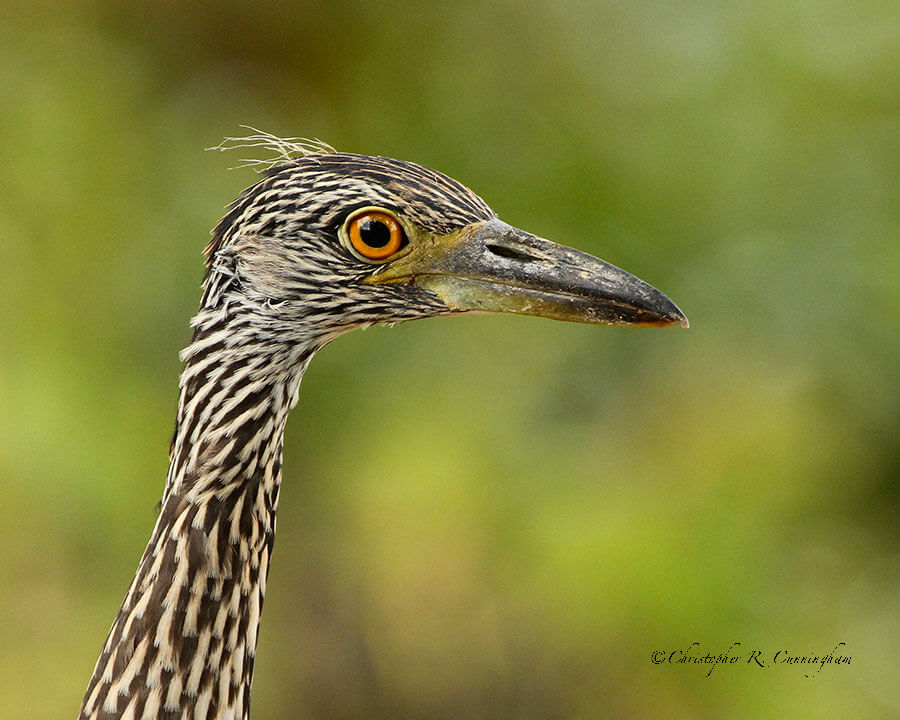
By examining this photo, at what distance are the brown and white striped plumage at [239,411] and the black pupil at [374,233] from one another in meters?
0.06

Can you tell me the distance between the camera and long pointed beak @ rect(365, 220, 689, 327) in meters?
2.80

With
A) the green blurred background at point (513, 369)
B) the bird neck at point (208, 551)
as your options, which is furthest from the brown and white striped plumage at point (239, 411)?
the green blurred background at point (513, 369)

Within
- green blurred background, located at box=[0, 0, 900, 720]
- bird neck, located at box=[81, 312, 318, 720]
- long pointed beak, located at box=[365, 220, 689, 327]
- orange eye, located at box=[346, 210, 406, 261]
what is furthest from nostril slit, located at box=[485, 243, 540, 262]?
green blurred background, located at box=[0, 0, 900, 720]

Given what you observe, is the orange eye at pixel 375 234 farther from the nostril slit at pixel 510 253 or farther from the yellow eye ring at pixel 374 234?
the nostril slit at pixel 510 253

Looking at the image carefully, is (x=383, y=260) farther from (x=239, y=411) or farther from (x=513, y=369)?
(x=513, y=369)

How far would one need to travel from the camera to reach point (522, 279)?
2.85m

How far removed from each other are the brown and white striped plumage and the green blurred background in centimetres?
289

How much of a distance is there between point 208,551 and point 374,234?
98 cm

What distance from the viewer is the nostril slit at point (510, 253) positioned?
9.49ft

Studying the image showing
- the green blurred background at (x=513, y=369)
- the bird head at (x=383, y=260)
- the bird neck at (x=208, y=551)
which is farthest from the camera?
the green blurred background at (x=513, y=369)

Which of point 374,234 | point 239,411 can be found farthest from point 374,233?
point 239,411

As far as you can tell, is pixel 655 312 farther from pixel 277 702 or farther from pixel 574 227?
pixel 277 702

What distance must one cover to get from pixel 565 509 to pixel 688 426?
847 millimetres

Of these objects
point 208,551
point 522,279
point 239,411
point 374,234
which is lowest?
point 208,551
